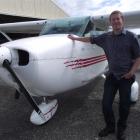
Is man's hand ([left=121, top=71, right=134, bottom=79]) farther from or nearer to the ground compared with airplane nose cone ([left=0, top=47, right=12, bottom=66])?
nearer to the ground

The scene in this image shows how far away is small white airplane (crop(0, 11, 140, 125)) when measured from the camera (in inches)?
185

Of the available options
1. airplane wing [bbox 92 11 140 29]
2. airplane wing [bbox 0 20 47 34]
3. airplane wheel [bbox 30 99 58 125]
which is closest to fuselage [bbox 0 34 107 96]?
airplane wheel [bbox 30 99 58 125]

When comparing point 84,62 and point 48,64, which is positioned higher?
point 48,64

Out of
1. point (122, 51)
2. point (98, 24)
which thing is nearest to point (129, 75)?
point (122, 51)

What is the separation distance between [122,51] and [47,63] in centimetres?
109

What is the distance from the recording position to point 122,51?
459 cm

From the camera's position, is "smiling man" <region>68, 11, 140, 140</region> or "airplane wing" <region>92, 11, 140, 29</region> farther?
"airplane wing" <region>92, 11, 140, 29</region>

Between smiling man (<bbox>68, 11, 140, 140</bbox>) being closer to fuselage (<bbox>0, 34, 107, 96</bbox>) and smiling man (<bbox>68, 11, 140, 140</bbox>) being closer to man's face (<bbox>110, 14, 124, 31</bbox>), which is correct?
man's face (<bbox>110, 14, 124, 31</bbox>)

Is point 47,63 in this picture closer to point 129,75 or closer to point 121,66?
point 121,66

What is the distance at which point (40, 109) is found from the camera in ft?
17.4

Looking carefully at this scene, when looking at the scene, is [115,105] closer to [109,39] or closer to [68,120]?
[68,120]

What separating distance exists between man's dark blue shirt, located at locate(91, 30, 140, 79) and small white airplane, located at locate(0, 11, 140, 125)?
86 centimetres

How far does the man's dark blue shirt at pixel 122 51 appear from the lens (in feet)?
14.9

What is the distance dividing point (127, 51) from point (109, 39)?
33 centimetres
